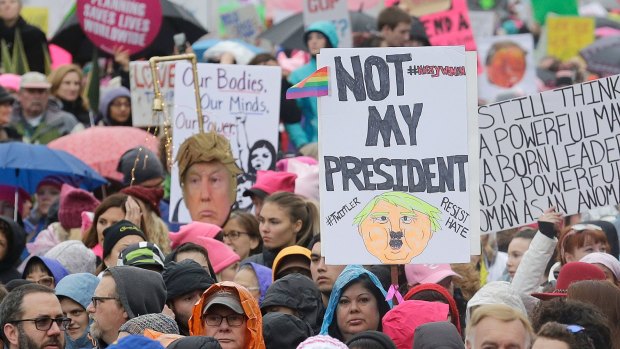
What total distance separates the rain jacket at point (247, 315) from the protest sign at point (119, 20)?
7727 mm

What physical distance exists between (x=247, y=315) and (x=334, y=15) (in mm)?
8342

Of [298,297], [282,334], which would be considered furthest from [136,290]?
[298,297]

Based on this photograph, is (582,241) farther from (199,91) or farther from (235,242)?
(199,91)

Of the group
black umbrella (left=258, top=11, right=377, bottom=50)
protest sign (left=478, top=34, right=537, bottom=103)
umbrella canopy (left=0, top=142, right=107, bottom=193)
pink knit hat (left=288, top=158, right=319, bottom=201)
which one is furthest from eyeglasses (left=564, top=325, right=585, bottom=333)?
protest sign (left=478, top=34, right=537, bottom=103)

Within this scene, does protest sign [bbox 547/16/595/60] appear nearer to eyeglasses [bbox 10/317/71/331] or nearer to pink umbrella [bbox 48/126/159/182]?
pink umbrella [bbox 48/126/159/182]

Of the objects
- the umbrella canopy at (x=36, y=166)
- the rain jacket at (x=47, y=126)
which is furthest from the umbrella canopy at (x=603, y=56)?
the umbrella canopy at (x=36, y=166)

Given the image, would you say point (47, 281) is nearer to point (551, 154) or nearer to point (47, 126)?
point (551, 154)

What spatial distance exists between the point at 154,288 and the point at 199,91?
4.30m

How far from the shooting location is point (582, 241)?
996 centimetres

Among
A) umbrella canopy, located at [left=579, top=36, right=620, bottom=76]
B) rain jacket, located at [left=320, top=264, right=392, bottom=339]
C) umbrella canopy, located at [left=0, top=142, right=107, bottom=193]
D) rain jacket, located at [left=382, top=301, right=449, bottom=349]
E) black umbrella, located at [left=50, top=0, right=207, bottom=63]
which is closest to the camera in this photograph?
rain jacket, located at [left=382, top=301, right=449, bottom=349]

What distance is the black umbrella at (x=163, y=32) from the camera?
53.5 ft

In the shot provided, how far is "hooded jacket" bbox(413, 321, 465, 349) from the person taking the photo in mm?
7695

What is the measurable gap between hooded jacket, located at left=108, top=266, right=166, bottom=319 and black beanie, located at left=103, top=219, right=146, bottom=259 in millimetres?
1469

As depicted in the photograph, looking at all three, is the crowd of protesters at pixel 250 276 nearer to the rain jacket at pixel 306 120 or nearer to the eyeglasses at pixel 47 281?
the eyeglasses at pixel 47 281
